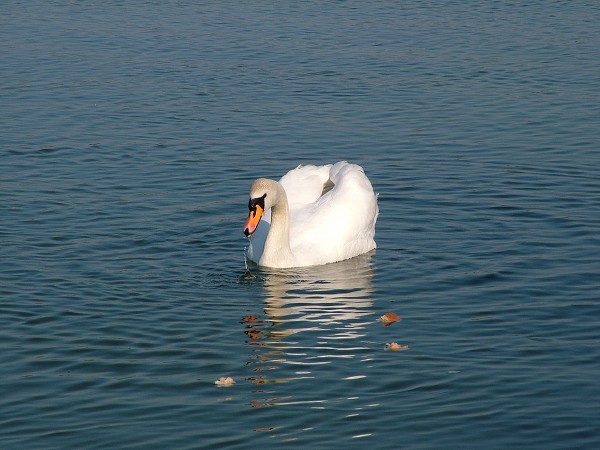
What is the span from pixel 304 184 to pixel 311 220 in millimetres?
984

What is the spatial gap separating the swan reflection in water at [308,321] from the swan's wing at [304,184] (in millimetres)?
1209

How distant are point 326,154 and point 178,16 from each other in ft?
42.9

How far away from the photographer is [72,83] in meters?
23.7

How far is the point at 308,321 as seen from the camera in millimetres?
12062

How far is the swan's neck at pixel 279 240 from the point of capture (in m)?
13.9

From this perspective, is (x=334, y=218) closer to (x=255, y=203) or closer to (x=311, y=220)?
(x=311, y=220)

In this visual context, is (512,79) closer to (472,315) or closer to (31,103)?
(31,103)

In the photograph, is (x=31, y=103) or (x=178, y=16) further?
(x=178, y=16)

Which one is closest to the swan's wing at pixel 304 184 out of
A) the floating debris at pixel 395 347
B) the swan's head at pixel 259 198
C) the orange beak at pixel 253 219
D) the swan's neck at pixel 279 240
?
the swan's neck at pixel 279 240

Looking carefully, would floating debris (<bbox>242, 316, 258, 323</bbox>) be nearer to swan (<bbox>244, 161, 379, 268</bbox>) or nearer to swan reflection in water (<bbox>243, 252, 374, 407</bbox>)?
swan reflection in water (<bbox>243, 252, 374, 407</bbox>)

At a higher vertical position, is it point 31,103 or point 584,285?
point 31,103

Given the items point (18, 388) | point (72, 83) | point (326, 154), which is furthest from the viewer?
point (72, 83)

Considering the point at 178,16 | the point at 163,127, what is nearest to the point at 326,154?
the point at 163,127

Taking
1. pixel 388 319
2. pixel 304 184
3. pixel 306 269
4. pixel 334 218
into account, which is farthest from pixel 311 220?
pixel 388 319
